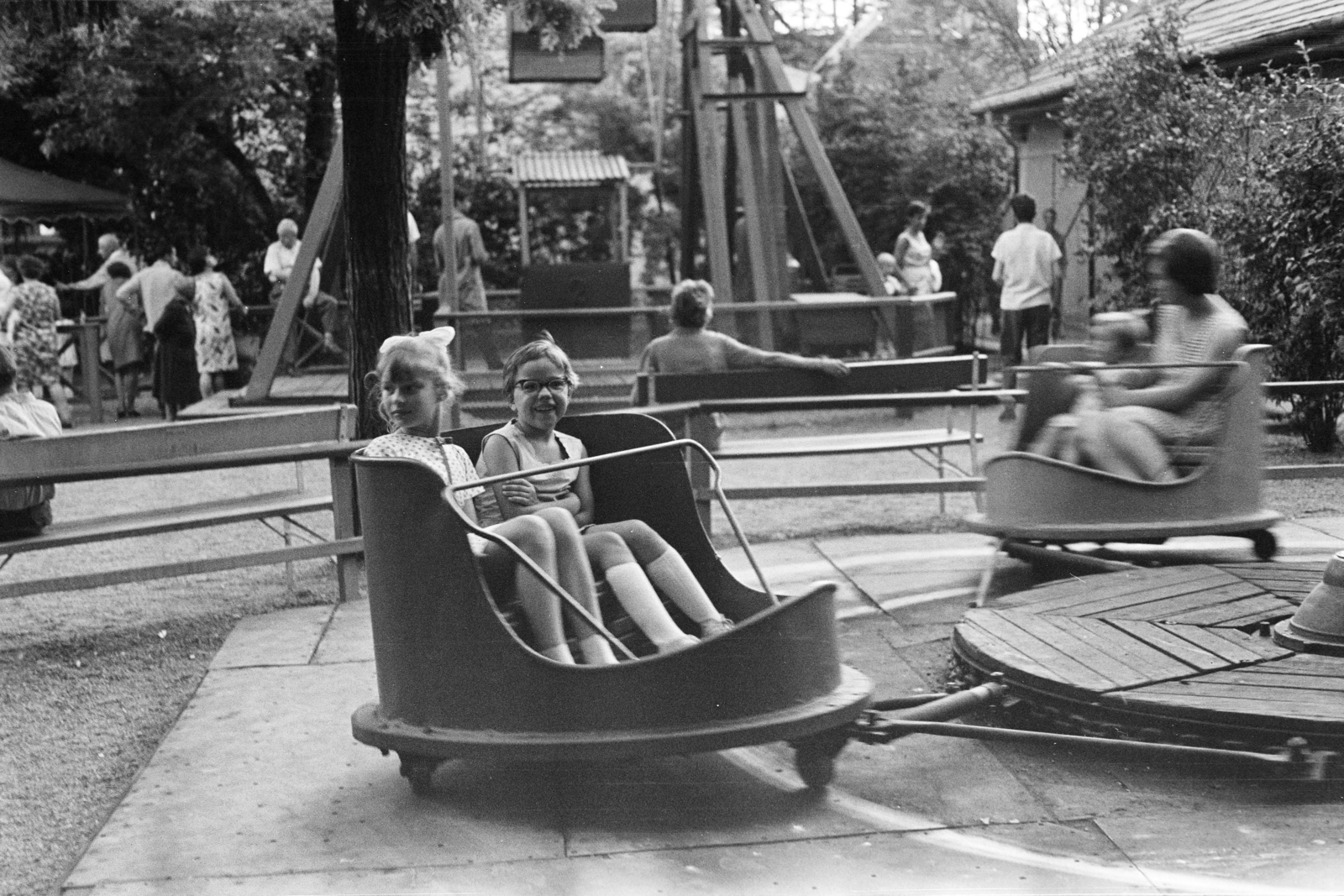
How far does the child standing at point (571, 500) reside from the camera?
16.4ft

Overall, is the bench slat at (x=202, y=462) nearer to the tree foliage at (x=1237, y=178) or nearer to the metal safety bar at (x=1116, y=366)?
the metal safety bar at (x=1116, y=366)

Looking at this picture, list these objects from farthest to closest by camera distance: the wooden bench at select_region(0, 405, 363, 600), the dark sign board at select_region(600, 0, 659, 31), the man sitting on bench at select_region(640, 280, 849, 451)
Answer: the dark sign board at select_region(600, 0, 659, 31) → the man sitting on bench at select_region(640, 280, 849, 451) → the wooden bench at select_region(0, 405, 363, 600)

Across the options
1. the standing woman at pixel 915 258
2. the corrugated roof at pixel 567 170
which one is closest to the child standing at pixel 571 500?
the standing woman at pixel 915 258

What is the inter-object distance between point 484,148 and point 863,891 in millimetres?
26427

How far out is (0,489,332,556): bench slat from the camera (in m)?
7.21

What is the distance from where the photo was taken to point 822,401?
8.88 meters

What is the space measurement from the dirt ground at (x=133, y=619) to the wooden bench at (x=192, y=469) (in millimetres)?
328

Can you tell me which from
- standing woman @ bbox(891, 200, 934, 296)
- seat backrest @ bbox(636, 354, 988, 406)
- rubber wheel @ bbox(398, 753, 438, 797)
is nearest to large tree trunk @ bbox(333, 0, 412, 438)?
seat backrest @ bbox(636, 354, 988, 406)

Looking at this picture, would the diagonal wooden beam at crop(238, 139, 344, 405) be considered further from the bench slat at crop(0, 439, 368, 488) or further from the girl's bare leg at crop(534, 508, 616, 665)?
the girl's bare leg at crop(534, 508, 616, 665)

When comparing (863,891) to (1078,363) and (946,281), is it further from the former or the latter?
(946,281)

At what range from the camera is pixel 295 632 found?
23.9 feet

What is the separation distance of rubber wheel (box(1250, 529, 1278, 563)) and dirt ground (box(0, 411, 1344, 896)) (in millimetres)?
1934

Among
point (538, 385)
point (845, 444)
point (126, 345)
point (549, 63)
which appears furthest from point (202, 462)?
point (126, 345)

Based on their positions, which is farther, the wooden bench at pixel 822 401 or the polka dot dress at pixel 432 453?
the wooden bench at pixel 822 401
